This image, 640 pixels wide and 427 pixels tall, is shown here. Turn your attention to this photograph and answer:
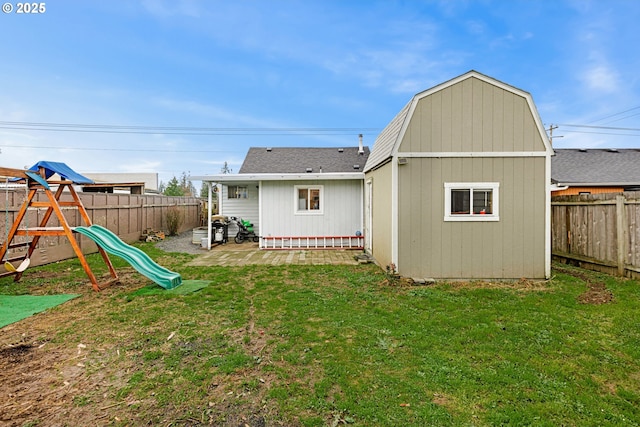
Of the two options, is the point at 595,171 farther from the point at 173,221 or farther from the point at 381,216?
the point at 173,221

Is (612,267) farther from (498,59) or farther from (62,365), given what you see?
(498,59)

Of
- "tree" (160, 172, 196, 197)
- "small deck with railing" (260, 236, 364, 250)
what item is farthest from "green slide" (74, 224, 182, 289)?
"tree" (160, 172, 196, 197)

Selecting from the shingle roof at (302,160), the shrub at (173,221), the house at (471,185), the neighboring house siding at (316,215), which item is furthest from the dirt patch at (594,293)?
the shrub at (173,221)

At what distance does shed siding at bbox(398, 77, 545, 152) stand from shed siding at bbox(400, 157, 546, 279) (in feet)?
1.04

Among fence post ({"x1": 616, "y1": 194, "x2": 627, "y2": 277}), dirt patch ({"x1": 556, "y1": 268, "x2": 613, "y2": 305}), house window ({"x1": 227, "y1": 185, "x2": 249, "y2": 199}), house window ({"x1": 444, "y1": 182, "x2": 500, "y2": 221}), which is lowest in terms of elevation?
dirt patch ({"x1": 556, "y1": 268, "x2": 613, "y2": 305})

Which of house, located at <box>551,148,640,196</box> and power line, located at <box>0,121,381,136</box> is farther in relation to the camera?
power line, located at <box>0,121,381,136</box>

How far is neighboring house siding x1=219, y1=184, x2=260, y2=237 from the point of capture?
1266 centimetres

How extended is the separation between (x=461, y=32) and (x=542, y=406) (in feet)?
45.5

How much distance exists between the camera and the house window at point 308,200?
10344mm

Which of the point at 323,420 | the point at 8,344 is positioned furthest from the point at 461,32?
the point at 8,344

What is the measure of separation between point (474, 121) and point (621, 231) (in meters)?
3.70

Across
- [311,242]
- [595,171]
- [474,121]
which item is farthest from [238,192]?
[595,171]

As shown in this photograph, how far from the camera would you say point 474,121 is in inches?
236

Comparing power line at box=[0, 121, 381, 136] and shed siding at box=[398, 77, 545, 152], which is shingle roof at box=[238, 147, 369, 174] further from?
power line at box=[0, 121, 381, 136]
